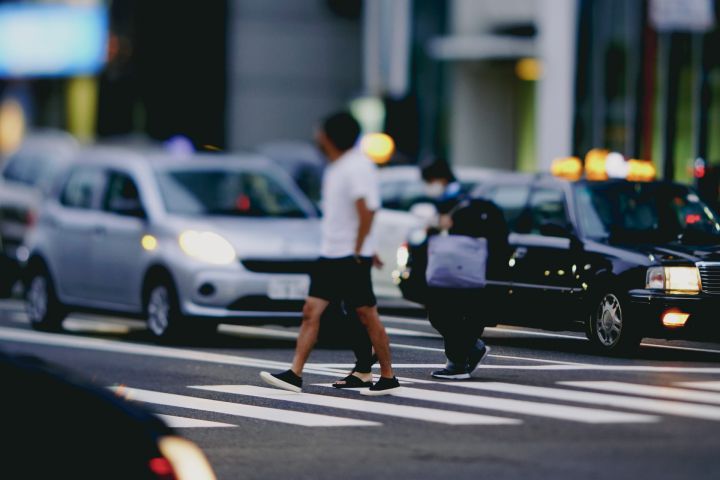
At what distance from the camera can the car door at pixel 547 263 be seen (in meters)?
14.2

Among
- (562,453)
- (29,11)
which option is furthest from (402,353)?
(29,11)

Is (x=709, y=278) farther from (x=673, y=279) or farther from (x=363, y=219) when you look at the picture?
(x=363, y=219)

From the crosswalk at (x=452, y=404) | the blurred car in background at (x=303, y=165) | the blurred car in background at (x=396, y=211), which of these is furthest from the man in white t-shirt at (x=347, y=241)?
the blurred car in background at (x=303, y=165)

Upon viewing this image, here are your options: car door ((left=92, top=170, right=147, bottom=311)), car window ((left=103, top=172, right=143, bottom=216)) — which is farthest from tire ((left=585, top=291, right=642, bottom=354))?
car window ((left=103, top=172, right=143, bottom=216))

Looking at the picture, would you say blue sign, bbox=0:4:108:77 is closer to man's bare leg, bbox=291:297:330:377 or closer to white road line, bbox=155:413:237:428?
man's bare leg, bbox=291:297:330:377

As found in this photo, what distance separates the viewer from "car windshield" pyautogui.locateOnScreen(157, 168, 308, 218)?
16.4 metres

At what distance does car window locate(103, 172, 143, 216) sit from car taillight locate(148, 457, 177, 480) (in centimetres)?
1128

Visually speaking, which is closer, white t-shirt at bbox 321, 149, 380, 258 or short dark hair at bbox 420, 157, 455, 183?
white t-shirt at bbox 321, 149, 380, 258

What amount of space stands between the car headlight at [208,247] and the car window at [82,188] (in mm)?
1992

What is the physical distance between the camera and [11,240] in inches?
984

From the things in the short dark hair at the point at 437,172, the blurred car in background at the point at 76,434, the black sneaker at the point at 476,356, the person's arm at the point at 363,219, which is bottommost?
the black sneaker at the point at 476,356

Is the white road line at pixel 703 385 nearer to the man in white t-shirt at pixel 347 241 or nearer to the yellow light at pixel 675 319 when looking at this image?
the yellow light at pixel 675 319

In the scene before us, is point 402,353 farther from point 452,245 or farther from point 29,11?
point 29,11

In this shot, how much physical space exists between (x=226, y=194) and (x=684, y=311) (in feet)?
16.2
